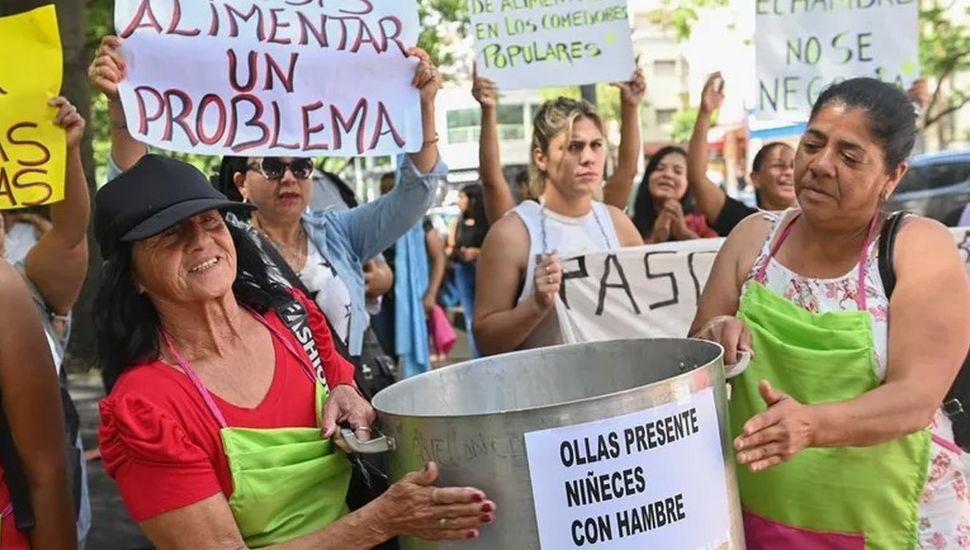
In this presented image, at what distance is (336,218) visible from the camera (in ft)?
12.6

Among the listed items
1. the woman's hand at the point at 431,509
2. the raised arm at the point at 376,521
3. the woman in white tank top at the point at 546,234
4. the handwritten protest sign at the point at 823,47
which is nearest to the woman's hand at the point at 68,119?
the raised arm at the point at 376,521

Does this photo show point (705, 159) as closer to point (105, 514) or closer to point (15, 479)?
point (15, 479)

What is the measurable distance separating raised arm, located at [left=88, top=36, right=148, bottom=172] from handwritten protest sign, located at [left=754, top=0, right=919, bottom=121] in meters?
3.07

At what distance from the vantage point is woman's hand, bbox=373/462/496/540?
168cm

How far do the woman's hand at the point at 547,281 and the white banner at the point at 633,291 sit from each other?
306 millimetres

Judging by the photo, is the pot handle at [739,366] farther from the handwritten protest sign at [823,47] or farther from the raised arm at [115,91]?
the handwritten protest sign at [823,47]

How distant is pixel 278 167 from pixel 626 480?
2168 millimetres

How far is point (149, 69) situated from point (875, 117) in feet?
6.56

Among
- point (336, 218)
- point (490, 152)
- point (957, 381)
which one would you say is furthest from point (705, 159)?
point (957, 381)

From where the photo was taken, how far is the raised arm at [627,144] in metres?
4.57

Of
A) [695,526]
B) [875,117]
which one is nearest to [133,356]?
[695,526]

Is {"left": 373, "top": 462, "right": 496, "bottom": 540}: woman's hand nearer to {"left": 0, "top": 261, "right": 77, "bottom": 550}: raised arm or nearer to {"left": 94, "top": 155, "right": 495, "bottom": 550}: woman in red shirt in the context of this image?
{"left": 94, "top": 155, "right": 495, "bottom": 550}: woman in red shirt

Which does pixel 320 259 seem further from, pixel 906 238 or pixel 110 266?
pixel 906 238

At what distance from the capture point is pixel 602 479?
1.69 meters
